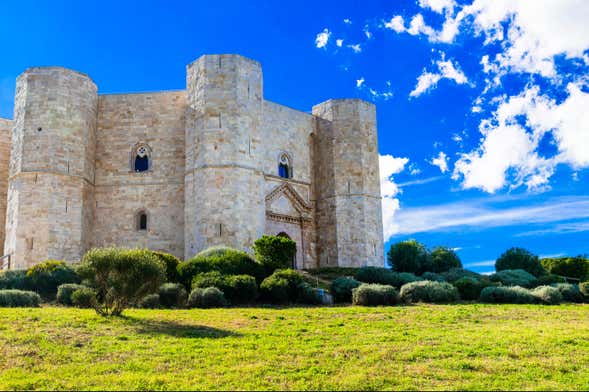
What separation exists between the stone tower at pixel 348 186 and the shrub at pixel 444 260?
2.98 metres

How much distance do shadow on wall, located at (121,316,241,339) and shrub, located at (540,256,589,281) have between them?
97.0 feet

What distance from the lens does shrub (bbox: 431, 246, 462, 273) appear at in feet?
106

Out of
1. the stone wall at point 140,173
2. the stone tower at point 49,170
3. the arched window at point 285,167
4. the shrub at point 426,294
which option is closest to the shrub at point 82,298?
the shrub at point 426,294

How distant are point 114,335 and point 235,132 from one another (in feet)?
55.9

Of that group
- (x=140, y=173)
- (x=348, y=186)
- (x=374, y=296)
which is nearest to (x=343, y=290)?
(x=374, y=296)

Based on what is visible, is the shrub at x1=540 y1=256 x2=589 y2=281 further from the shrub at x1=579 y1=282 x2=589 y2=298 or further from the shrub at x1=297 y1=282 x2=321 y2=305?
the shrub at x1=297 y1=282 x2=321 y2=305

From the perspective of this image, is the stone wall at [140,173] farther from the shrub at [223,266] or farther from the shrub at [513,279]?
the shrub at [513,279]

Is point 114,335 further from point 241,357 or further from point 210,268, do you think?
point 210,268

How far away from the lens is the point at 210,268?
65.0ft

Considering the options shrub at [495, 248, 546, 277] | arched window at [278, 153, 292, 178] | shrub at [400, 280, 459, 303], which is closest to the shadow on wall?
shrub at [400, 280, 459, 303]

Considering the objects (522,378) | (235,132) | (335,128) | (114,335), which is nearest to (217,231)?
(235,132)

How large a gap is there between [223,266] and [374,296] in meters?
5.43

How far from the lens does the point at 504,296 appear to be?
62.7ft

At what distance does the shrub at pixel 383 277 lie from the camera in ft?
76.8
